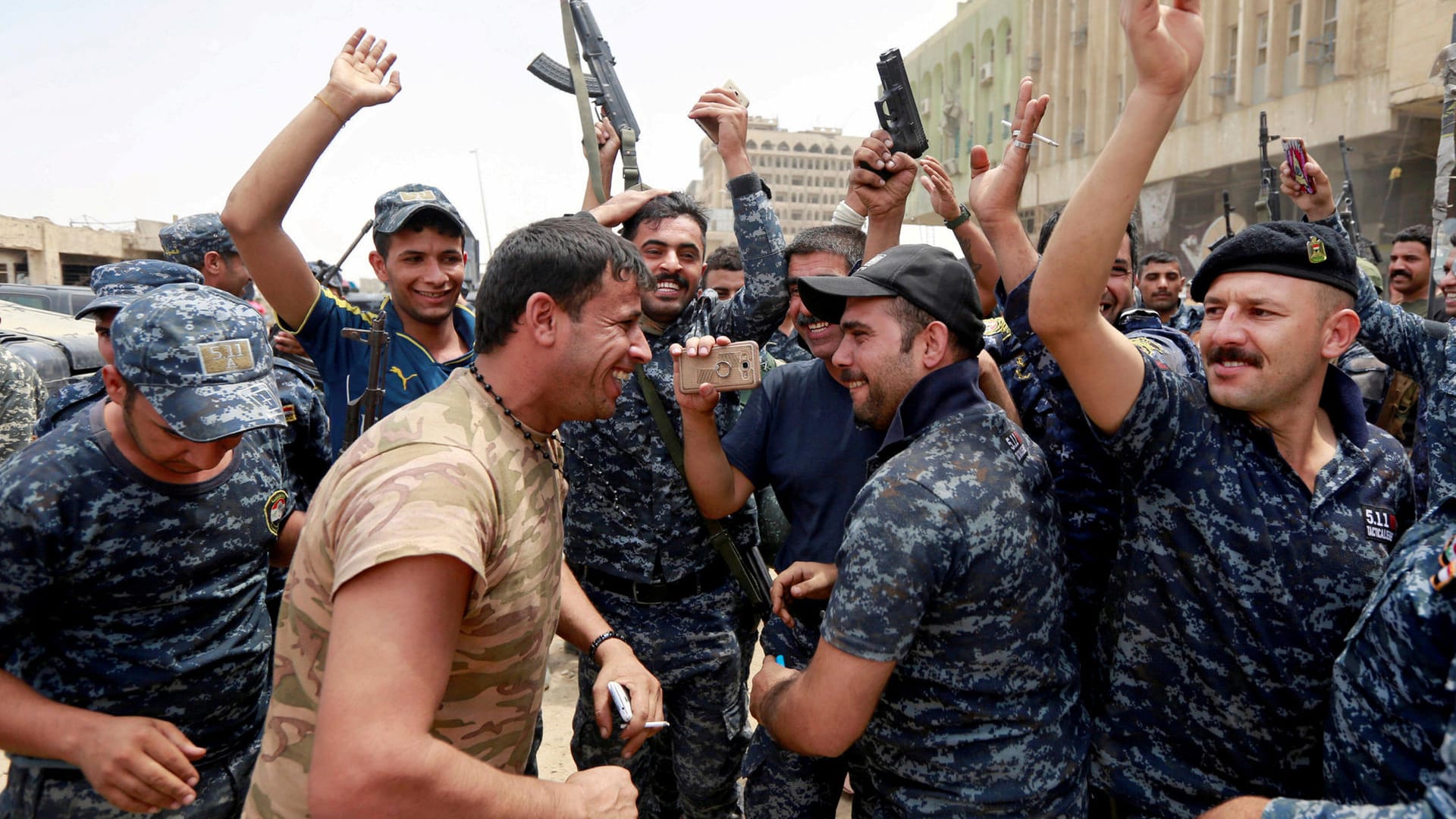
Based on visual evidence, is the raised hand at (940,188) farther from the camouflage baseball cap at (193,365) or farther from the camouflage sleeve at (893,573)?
the camouflage baseball cap at (193,365)

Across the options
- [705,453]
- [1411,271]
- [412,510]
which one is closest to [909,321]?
[705,453]

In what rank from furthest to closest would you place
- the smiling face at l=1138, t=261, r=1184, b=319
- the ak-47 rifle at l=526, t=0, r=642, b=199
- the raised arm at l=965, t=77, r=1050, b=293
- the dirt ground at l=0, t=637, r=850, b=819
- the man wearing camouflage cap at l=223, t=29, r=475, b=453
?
1. the smiling face at l=1138, t=261, r=1184, b=319
2. the dirt ground at l=0, t=637, r=850, b=819
3. the ak-47 rifle at l=526, t=0, r=642, b=199
4. the man wearing camouflage cap at l=223, t=29, r=475, b=453
5. the raised arm at l=965, t=77, r=1050, b=293

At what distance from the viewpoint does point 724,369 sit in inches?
104

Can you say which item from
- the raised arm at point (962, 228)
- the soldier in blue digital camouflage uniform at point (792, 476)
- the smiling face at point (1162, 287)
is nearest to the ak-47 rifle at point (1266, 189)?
the smiling face at point (1162, 287)

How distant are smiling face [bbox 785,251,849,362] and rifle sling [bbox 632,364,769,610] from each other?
2.04 feet

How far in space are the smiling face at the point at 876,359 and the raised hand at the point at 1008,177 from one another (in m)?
0.53

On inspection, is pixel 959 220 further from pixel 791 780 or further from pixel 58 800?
pixel 58 800

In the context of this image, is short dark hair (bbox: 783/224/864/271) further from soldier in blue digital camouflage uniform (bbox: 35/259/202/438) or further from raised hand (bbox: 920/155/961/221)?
soldier in blue digital camouflage uniform (bbox: 35/259/202/438)

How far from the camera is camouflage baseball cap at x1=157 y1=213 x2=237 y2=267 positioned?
171 inches

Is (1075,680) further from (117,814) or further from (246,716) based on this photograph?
(117,814)

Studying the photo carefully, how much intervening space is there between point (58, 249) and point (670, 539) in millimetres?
32923

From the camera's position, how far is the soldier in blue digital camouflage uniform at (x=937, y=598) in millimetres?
1832

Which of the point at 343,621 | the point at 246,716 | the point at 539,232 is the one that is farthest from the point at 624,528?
the point at 343,621

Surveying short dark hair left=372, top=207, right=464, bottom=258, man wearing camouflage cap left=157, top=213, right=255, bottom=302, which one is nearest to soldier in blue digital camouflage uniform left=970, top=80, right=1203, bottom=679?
short dark hair left=372, top=207, right=464, bottom=258
